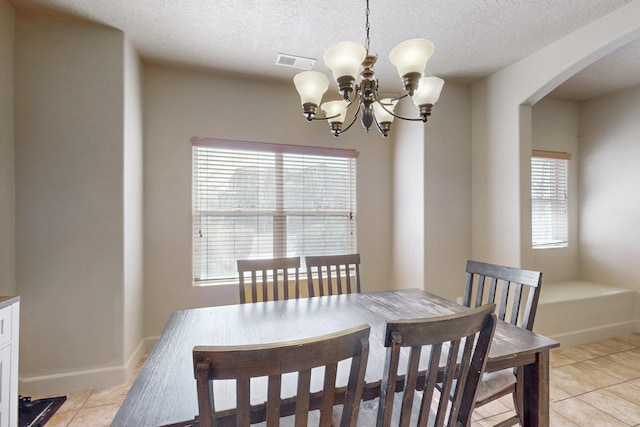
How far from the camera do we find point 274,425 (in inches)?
30.8

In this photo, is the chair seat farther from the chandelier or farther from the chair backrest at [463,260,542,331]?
the chandelier

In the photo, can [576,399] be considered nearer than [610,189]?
Yes

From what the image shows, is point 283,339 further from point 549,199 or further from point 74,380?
point 549,199

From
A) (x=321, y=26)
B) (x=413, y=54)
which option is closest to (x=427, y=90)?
(x=413, y=54)

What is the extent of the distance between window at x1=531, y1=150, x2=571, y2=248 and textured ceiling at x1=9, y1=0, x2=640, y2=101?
4.15ft

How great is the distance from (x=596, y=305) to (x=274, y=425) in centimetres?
383

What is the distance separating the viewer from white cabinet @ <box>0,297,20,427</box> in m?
1.56


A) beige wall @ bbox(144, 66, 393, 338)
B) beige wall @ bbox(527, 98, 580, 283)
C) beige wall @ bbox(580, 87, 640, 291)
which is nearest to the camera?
beige wall @ bbox(144, 66, 393, 338)

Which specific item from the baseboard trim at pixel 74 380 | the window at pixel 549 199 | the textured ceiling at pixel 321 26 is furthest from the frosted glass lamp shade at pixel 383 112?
the window at pixel 549 199

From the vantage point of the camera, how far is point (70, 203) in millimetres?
2283

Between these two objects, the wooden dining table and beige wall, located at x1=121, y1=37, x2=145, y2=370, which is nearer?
the wooden dining table

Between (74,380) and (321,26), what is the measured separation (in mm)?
3098

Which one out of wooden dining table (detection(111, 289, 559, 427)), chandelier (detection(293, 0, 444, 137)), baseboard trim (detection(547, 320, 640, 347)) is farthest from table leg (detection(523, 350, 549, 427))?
baseboard trim (detection(547, 320, 640, 347))

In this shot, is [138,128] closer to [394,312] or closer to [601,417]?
[394,312]
